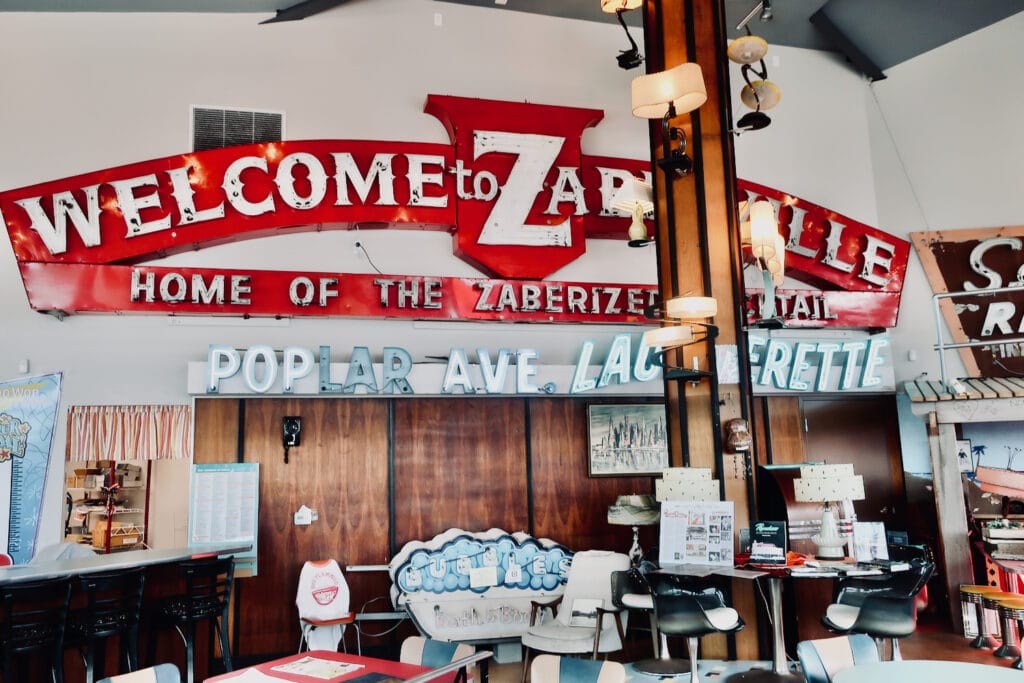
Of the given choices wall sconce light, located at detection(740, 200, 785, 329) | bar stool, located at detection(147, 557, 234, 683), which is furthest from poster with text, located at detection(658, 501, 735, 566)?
bar stool, located at detection(147, 557, 234, 683)

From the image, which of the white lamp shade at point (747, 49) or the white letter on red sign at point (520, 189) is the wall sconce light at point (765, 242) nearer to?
the white lamp shade at point (747, 49)

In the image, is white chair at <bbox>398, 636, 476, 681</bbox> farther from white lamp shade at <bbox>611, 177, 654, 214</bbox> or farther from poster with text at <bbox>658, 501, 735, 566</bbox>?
white lamp shade at <bbox>611, 177, 654, 214</bbox>

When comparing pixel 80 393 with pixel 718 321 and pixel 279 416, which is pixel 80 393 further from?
pixel 718 321

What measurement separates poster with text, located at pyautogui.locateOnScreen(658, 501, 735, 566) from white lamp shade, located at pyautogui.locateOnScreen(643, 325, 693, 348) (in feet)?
3.72

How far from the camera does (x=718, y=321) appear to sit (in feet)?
19.2

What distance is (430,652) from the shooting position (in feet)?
12.5

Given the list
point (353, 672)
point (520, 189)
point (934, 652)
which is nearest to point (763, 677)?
point (934, 652)

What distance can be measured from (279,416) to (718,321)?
159 inches

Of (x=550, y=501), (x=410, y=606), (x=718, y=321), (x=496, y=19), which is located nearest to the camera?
(x=718, y=321)

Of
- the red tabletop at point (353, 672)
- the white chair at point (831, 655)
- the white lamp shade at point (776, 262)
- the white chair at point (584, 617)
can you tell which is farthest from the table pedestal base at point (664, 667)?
the white lamp shade at point (776, 262)

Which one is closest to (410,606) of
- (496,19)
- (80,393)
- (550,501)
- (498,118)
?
(550,501)

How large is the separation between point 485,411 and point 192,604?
3.12 metres

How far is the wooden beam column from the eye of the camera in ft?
18.6

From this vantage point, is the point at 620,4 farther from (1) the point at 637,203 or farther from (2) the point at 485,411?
(2) the point at 485,411
